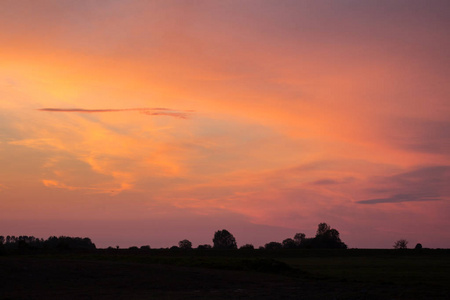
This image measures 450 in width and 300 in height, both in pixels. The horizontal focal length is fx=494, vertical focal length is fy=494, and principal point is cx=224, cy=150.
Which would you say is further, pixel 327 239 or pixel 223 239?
pixel 223 239

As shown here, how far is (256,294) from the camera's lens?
3192cm

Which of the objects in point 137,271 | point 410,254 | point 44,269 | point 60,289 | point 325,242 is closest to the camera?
point 60,289

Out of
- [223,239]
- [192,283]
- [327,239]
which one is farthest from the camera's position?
[223,239]

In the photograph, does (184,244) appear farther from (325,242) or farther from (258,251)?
(258,251)

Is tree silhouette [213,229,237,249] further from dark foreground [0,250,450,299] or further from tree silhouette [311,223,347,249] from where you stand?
dark foreground [0,250,450,299]

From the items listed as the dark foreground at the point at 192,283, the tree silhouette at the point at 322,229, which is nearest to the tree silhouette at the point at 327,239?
the tree silhouette at the point at 322,229

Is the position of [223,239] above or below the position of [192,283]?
above

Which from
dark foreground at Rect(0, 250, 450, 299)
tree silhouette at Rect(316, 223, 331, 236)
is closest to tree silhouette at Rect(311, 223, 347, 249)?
tree silhouette at Rect(316, 223, 331, 236)

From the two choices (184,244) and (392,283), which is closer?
(392,283)

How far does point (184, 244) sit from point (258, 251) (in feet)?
317

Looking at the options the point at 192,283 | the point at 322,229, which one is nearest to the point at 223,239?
the point at 322,229

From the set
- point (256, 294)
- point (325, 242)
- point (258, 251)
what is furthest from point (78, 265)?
point (325, 242)

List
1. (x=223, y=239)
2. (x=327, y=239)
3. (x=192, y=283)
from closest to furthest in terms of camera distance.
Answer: (x=192, y=283)
(x=327, y=239)
(x=223, y=239)

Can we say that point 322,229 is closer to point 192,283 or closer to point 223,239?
point 223,239
